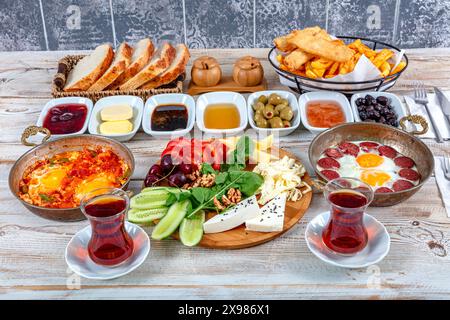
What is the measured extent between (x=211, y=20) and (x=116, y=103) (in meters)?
2.12

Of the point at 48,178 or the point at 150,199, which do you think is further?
the point at 48,178

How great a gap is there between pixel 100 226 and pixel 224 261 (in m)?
0.47

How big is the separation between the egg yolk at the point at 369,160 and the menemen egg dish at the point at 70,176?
3.33ft

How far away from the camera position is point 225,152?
2.31 meters

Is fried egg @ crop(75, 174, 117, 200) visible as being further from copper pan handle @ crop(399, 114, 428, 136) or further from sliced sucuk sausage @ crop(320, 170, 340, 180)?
copper pan handle @ crop(399, 114, 428, 136)

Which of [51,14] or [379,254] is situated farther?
[51,14]

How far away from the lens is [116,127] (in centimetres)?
265

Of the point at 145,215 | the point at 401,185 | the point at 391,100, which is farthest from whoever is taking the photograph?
the point at 391,100

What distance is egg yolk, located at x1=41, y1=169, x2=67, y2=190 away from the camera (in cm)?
220

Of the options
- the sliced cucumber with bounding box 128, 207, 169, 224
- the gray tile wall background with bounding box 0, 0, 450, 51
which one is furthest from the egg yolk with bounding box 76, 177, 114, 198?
the gray tile wall background with bounding box 0, 0, 450, 51

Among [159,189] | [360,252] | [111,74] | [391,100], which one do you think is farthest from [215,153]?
[391,100]

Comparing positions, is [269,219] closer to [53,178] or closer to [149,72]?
[53,178]

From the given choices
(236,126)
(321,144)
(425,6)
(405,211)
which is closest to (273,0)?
(425,6)

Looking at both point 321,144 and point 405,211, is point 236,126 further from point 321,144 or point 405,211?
point 405,211
